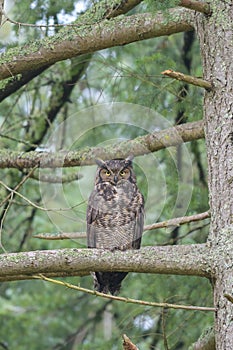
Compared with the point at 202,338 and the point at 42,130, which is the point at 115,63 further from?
the point at 202,338

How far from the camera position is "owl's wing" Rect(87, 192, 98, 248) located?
506cm

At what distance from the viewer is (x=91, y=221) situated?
5.14 meters

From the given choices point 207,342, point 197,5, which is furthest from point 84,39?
point 207,342

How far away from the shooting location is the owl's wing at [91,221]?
5.06 m

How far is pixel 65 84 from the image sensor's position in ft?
19.7

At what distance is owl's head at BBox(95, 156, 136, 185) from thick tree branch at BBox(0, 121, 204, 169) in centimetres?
4

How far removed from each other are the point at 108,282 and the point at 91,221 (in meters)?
0.48

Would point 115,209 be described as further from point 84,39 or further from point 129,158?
point 84,39

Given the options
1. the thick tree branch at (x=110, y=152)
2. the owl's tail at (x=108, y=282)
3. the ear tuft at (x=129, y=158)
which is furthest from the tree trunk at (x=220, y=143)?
the owl's tail at (x=108, y=282)

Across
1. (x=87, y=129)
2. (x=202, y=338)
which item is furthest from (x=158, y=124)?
(x=202, y=338)

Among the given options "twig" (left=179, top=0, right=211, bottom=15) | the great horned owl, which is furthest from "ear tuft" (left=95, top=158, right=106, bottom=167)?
"twig" (left=179, top=0, right=211, bottom=15)

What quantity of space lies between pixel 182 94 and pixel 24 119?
1.34m

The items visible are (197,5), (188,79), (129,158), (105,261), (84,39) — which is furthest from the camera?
(129,158)

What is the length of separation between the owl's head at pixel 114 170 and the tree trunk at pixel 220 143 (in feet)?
3.17
